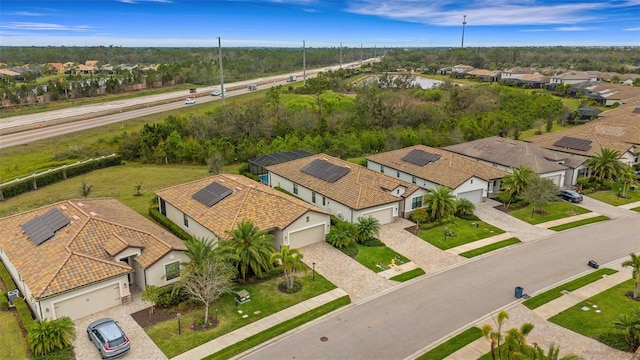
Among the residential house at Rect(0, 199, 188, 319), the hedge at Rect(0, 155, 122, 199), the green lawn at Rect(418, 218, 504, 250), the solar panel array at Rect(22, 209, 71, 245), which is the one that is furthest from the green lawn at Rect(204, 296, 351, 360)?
the hedge at Rect(0, 155, 122, 199)

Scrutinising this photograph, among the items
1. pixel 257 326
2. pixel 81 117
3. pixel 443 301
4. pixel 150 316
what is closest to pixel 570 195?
pixel 443 301

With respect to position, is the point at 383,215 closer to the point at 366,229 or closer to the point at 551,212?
the point at 366,229

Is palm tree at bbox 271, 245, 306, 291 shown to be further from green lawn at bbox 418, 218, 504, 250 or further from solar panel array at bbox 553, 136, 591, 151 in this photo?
solar panel array at bbox 553, 136, 591, 151

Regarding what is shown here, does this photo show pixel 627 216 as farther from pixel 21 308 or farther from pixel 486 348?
pixel 21 308

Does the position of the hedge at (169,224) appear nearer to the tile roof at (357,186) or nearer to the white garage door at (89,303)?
the white garage door at (89,303)

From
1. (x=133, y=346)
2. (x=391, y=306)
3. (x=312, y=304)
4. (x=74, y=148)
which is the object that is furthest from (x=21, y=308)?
(x=74, y=148)

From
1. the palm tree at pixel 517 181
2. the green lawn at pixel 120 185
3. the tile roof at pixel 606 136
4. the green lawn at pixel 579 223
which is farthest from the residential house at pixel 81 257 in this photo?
the tile roof at pixel 606 136
